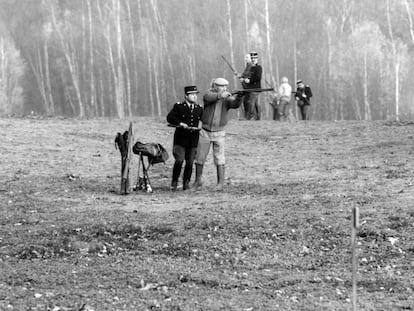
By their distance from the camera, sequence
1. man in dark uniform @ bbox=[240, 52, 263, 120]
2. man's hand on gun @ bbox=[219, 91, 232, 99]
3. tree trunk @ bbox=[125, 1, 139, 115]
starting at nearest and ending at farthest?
1. man's hand on gun @ bbox=[219, 91, 232, 99]
2. man in dark uniform @ bbox=[240, 52, 263, 120]
3. tree trunk @ bbox=[125, 1, 139, 115]

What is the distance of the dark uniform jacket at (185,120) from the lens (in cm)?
1538

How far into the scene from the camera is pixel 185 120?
15367mm

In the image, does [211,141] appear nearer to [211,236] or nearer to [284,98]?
[211,236]

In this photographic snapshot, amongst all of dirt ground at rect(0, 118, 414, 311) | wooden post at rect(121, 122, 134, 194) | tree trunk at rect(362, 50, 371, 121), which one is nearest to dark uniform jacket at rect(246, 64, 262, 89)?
dirt ground at rect(0, 118, 414, 311)

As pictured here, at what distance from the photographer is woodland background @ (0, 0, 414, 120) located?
58.1 meters

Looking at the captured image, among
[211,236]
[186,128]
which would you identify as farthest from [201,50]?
[211,236]

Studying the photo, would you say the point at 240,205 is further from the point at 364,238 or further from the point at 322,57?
the point at 322,57

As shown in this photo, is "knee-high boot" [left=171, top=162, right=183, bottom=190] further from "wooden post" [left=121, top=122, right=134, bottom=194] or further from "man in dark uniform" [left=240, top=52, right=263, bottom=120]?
"man in dark uniform" [left=240, top=52, right=263, bottom=120]

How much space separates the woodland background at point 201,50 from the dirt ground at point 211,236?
38865 mm

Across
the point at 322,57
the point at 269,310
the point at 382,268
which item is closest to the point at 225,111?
the point at 382,268

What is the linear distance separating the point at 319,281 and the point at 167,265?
167cm

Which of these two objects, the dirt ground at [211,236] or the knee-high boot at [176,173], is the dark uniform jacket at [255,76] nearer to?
the dirt ground at [211,236]

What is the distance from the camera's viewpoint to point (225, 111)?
614 inches

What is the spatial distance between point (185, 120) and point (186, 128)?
0.48 feet
